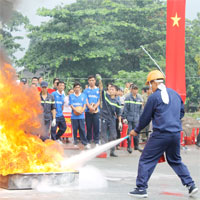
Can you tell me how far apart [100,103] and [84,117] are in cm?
139

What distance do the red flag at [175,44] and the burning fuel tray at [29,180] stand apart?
8736 mm

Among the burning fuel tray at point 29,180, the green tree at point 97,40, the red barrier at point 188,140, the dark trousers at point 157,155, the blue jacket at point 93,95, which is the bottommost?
the red barrier at point 188,140

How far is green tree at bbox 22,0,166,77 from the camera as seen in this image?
40.2m

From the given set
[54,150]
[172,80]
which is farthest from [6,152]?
[172,80]

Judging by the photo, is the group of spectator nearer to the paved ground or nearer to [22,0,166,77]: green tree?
the paved ground

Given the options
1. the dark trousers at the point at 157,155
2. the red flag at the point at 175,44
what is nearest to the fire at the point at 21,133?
the dark trousers at the point at 157,155

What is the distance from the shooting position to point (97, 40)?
40.3 metres

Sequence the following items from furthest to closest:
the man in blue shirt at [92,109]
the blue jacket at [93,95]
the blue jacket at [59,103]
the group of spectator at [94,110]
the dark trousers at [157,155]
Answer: the blue jacket at [93,95] < the man in blue shirt at [92,109] < the blue jacket at [59,103] < the group of spectator at [94,110] < the dark trousers at [157,155]

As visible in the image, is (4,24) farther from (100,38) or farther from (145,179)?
(100,38)

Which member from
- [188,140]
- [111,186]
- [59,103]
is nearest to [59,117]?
[59,103]

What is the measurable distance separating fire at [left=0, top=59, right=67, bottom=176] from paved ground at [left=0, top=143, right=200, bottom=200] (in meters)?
0.44

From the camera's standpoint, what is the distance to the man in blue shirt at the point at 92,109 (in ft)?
46.8

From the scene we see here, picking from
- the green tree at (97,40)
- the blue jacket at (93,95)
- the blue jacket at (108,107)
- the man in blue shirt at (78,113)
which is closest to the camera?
the blue jacket at (108,107)

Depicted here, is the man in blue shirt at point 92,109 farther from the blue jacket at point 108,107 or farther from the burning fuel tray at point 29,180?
the burning fuel tray at point 29,180
